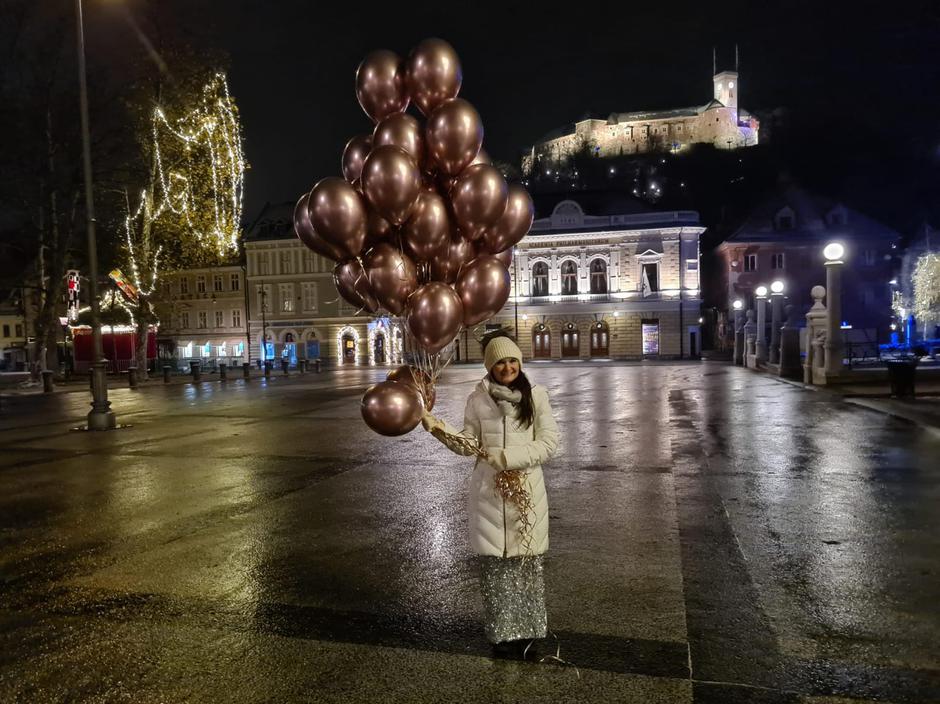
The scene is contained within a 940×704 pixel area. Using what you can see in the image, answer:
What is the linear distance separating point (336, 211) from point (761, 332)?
31042 millimetres

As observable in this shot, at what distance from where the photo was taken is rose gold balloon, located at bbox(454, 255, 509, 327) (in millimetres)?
5148

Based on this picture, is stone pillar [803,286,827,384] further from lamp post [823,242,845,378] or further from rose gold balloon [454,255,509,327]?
rose gold balloon [454,255,509,327]

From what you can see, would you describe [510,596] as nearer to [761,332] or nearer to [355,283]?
[355,283]

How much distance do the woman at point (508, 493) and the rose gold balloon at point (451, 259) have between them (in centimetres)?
155

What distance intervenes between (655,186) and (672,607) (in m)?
89.3

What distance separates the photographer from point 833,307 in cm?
2069

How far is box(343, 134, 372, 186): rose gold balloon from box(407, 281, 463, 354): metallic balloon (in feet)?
4.27

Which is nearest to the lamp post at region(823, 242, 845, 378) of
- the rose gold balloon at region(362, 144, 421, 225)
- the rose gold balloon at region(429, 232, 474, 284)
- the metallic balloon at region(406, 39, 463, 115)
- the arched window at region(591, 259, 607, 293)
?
the rose gold balloon at region(429, 232, 474, 284)

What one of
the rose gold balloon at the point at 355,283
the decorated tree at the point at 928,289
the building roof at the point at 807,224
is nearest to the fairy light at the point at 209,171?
the rose gold balloon at the point at 355,283

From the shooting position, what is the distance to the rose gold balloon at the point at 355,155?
5.44 meters

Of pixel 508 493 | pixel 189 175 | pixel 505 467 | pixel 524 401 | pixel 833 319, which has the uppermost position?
pixel 189 175

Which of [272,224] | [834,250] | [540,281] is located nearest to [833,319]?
[834,250]

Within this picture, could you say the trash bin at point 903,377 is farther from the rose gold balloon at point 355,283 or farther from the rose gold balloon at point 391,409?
the rose gold balloon at point 391,409

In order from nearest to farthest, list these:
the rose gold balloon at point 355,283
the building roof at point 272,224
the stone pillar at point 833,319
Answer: the rose gold balloon at point 355,283, the stone pillar at point 833,319, the building roof at point 272,224
